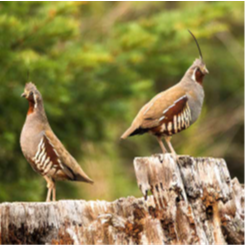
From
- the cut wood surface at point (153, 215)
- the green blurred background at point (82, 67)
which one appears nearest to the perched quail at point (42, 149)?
the green blurred background at point (82, 67)

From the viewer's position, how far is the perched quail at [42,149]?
882cm

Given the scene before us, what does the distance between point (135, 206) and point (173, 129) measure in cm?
270

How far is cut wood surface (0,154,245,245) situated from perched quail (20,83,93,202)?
9.88ft

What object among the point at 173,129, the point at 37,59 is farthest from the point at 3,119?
the point at 173,129

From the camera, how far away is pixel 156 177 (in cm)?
591

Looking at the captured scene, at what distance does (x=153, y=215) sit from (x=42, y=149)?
3.47 m

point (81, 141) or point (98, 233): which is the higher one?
point (81, 141)

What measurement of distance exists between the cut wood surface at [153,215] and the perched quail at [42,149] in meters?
3.01

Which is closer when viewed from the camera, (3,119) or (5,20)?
(5,20)

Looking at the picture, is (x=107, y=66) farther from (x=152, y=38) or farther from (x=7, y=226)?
(x=7, y=226)

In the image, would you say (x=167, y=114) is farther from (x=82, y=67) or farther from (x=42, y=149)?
(x=82, y=67)

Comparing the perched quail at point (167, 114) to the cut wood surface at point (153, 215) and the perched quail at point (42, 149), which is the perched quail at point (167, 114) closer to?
the perched quail at point (42, 149)

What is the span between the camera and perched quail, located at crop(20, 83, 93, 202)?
882 centimetres

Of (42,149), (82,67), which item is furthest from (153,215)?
(82,67)
